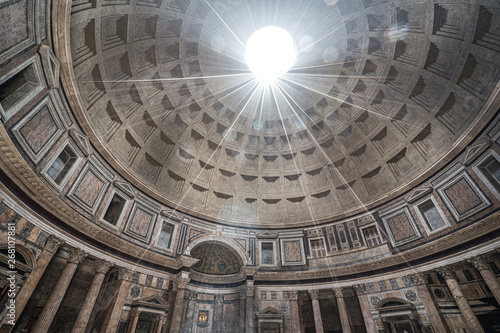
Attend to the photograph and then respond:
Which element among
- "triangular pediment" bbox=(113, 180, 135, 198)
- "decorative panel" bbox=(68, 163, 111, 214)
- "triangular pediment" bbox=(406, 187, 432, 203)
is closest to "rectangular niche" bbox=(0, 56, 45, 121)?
"decorative panel" bbox=(68, 163, 111, 214)

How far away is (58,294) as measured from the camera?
10148mm

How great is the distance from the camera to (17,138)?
29.5 ft

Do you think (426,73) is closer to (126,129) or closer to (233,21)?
(233,21)

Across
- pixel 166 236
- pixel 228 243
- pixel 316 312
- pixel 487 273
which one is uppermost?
pixel 228 243

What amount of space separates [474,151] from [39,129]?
22.6 m

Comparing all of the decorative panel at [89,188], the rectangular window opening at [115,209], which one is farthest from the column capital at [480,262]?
the decorative panel at [89,188]

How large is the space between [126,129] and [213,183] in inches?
337

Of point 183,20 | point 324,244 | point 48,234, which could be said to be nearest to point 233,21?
point 183,20

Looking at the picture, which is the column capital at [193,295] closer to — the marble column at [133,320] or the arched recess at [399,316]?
the marble column at [133,320]

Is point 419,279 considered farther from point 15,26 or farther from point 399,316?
point 15,26

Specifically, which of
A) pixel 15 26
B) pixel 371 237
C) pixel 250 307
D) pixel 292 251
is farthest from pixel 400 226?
pixel 15 26

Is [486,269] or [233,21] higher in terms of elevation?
[233,21]

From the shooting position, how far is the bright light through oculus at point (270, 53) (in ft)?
61.2

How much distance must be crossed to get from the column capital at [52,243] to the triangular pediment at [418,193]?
21.0 meters
